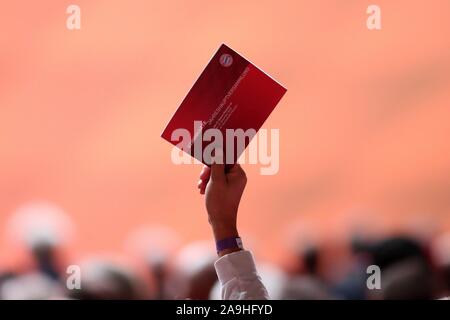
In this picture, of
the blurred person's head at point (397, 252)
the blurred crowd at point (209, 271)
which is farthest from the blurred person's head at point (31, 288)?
the blurred person's head at point (397, 252)

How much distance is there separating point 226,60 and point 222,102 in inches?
3.2

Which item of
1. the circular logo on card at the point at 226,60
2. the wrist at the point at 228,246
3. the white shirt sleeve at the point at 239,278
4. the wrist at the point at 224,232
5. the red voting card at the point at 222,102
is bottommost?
the white shirt sleeve at the point at 239,278

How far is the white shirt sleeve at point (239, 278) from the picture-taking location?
125cm

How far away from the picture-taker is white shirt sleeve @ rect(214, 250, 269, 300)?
1248mm

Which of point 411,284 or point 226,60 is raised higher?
point 226,60

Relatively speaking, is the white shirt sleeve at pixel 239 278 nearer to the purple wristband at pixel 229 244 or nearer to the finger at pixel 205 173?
the purple wristband at pixel 229 244

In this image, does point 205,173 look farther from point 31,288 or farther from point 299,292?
point 299,292

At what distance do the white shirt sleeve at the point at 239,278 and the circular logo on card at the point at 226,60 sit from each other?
36 cm

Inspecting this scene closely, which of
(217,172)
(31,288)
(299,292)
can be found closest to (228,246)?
(217,172)

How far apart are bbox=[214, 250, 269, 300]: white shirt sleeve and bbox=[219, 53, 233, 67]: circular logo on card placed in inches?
14.2

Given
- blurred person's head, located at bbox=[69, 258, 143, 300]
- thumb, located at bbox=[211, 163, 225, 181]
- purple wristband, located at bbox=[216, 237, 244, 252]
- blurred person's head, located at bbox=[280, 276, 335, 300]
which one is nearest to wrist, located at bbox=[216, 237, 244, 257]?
purple wristband, located at bbox=[216, 237, 244, 252]

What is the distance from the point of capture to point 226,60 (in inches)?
52.3
